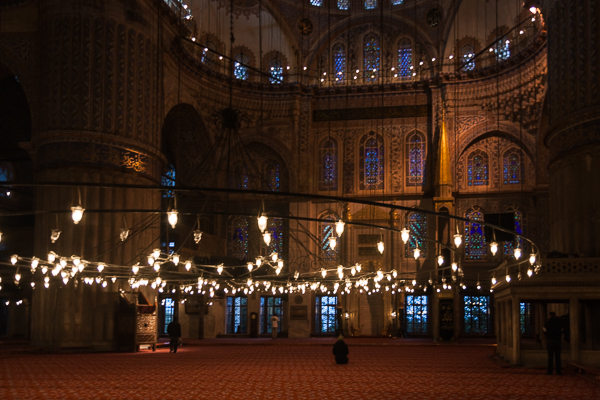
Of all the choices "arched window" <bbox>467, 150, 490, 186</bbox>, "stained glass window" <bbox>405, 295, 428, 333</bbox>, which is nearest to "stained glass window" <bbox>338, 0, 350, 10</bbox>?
"arched window" <bbox>467, 150, 490, 186</bbox>

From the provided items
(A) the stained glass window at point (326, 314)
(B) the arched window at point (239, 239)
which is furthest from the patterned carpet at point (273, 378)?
(B) the arched window at point (239, 239)

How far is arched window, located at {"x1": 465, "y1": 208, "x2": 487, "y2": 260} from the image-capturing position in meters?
23.9

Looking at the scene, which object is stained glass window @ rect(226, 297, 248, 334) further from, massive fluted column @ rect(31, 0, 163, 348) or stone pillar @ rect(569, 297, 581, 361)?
stone pillar @ rect(569, 297, 581, 361)

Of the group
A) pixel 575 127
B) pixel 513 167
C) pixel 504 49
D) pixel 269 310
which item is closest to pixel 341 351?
pixel 575 127

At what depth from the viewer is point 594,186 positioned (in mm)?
14375

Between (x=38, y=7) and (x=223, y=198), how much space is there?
892cm

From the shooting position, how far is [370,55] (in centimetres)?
2580

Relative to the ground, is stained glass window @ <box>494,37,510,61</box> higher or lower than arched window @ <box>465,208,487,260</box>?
higher

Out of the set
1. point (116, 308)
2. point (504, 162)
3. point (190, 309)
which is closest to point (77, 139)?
point (116, 308)

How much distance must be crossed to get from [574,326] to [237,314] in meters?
14.9

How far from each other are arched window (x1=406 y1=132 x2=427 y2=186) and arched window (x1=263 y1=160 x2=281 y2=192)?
4.60 meters

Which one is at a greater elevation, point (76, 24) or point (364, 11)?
point (364, 11)

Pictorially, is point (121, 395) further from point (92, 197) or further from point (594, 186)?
point (594, 186)

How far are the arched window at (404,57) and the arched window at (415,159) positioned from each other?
234 cm
